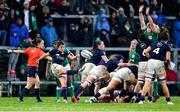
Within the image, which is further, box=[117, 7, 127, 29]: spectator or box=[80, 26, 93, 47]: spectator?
box=[117, 7, 127, 29]: spectator

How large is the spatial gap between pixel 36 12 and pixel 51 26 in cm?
91

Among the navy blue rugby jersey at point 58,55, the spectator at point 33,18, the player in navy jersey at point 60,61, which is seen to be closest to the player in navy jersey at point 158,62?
the player in navy jersey at point 60,61

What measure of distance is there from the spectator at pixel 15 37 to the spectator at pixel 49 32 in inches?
38.1

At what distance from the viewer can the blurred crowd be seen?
97.6 feet

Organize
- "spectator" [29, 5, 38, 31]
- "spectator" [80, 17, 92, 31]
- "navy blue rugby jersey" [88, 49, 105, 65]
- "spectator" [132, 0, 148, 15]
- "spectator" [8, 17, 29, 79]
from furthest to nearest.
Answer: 1. "spectator" [132, 0, 148, 15]
2. "spectator" [80, 17, 92, 31]
3. "spectator" [29, 5, 38, 31]
4. "spectator" [8, 17, 29, 79]
5. "navy blue rugby jersey" [88, 49, 105, 65]

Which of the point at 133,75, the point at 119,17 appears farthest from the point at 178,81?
the point at 133,75

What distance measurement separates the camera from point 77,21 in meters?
32.5

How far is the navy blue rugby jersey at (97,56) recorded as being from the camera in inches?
974

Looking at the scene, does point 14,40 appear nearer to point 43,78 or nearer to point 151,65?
point 43,78

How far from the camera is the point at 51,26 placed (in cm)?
3022

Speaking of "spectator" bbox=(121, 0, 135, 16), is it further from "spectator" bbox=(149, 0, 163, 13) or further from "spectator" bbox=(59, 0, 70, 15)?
"spectator" bbox=(59, 0, 70, 15)

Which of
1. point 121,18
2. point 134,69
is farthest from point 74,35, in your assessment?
point 134,69

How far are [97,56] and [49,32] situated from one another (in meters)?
5.78

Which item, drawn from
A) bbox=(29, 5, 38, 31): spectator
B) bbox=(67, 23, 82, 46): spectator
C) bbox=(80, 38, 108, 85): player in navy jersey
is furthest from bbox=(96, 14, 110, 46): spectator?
bbox=(80, 38, 108, 85): player in navy jersey
